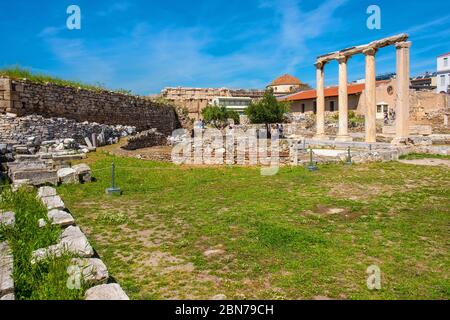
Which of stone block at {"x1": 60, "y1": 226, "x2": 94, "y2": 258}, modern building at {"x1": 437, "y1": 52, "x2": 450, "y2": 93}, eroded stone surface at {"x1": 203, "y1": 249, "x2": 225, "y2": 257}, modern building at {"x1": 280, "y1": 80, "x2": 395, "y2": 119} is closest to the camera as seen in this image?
stone block at {"x1": 60, "y1": 226, "x2": 94, "y2": 258}

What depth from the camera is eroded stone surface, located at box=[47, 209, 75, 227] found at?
611cm

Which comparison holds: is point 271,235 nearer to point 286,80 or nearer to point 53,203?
point 53,203

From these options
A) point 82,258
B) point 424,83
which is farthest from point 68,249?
point 424,83

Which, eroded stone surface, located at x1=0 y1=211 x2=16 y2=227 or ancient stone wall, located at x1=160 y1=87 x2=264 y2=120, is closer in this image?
eroded stone surface, located at x1=0 y1=211 x2=16 y2=227

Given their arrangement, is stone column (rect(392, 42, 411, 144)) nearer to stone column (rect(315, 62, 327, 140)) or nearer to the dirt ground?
the dirt ground

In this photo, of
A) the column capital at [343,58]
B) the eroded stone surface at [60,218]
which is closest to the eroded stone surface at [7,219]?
the eroded stone surface at [60,218]

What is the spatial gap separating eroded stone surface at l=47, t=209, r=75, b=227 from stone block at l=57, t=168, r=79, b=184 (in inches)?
187

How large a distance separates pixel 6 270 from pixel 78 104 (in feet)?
65.5

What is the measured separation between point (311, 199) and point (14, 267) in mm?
6903

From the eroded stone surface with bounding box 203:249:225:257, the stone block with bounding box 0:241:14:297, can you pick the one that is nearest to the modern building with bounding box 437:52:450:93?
the eroded stone surface with bounding box 203:249:225:257

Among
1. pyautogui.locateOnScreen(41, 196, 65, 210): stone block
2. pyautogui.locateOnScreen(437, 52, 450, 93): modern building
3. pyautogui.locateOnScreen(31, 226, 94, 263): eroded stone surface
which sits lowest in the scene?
pyautogui.locateOnScreen(31, 226, 94, 263): eroded stone surface

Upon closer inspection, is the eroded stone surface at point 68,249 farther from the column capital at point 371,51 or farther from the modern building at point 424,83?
the modern building at point 424,83

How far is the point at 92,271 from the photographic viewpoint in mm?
4293

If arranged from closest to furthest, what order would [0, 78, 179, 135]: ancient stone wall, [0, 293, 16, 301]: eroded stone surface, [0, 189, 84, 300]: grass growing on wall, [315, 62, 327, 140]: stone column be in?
[0, 293, 16, 301]: eroded stone surface < [0, 189, 84, 300]: grass growing on wall < [0, 78, 179, 135]: ancient stone wall < [315, 62, 327, 140]: stone column
